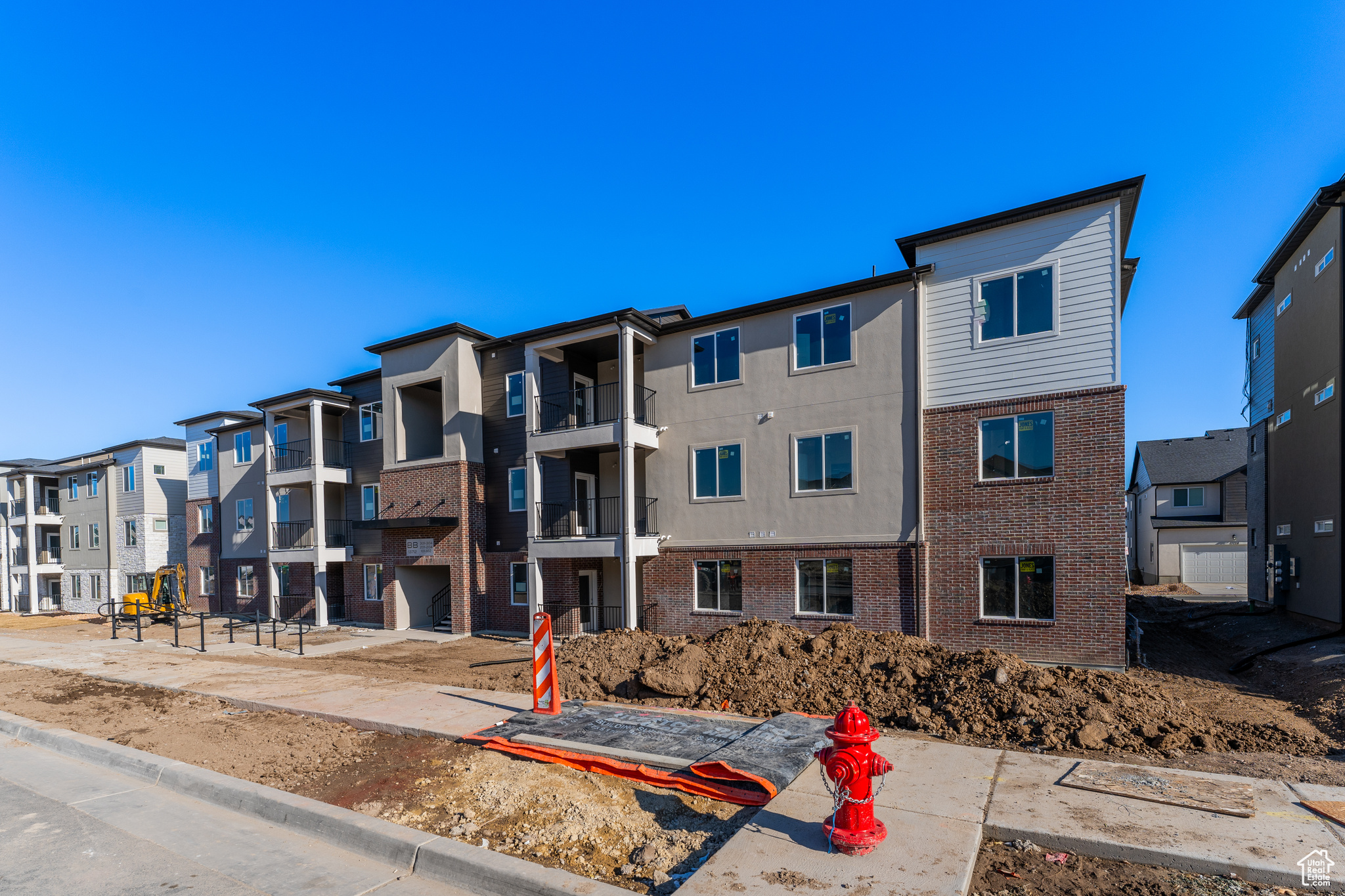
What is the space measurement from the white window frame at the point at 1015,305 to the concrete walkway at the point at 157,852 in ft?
45.5

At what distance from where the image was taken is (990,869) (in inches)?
197

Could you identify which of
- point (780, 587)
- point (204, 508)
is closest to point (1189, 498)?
point (780, 587)

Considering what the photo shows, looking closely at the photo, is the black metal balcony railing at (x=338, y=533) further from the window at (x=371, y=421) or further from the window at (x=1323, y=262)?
the window at (x=1323, y=262)

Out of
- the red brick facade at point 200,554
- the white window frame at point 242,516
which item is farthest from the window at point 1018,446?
the red brick facade at point 200,554

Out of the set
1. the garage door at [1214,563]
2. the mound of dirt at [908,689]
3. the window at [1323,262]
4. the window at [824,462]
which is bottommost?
the garage door at [1214,563]

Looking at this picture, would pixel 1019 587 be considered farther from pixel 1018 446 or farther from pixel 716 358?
pixel 716 358

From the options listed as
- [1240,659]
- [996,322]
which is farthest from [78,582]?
[1240,659]

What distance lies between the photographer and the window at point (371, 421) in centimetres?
2530

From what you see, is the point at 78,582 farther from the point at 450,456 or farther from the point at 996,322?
the point at 996,322

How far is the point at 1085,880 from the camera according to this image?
4.84 meters

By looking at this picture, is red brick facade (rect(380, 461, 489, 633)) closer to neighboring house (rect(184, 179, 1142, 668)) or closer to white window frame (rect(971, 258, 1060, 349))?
→ neighboring house (rect(184, 179, 1142, 668))

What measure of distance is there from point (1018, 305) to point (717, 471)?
8.05m

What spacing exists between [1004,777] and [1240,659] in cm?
1177

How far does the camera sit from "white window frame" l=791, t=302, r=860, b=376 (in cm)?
1575
